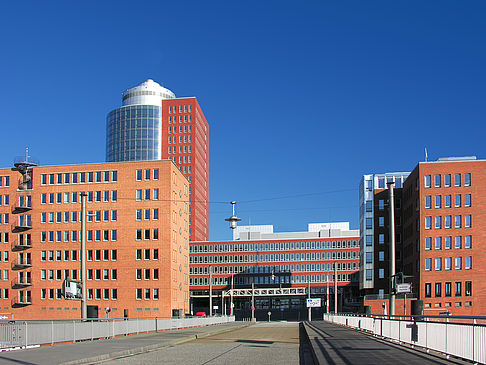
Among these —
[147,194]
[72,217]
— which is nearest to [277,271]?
[147,194]

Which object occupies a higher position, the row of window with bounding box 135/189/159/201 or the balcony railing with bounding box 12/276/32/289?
the row of window with bounding box 135/189/159/201

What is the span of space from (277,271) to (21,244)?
6351 centimetres

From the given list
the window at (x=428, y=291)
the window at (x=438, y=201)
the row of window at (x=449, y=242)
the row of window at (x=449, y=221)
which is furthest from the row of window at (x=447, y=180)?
the window at (x=428, y=291)

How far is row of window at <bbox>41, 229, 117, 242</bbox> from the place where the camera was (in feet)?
301

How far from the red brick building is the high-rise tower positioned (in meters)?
67.8

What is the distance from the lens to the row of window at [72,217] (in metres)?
92.1

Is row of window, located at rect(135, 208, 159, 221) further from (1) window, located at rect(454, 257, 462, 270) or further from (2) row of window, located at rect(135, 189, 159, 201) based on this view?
(1) window, located at rect(454, 257, 462, 270)

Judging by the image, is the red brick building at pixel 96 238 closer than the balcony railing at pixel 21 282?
Yes

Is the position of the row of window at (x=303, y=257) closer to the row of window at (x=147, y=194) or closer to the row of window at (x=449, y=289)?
the row of window at (x=449, y=289)

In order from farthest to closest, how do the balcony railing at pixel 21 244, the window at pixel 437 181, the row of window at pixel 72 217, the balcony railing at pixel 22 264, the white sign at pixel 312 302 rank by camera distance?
the white sign at pixel 312 302, the balcony railing at pixel 21 244, the balcony railing at pixel 22 264, the row of window at pixel 72 217, the window at pixel 437 181

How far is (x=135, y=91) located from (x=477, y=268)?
369 feet

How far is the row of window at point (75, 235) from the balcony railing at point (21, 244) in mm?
2224

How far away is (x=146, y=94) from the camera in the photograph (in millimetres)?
170500

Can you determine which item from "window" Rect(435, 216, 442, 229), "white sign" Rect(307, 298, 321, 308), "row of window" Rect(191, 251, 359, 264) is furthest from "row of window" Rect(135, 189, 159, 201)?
"row of window" Rect(191, 251, 359, 264)
